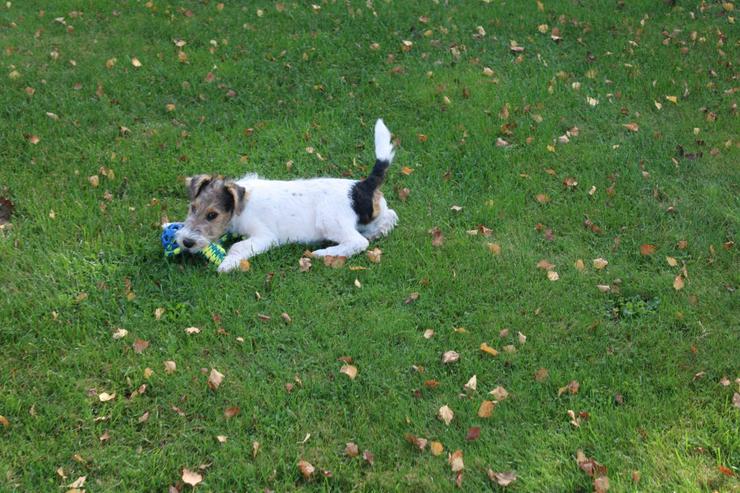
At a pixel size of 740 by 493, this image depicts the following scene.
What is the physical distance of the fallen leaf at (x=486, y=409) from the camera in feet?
15.9

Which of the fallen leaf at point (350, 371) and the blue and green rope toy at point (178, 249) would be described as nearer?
the fallen leaf at point (350, 371)

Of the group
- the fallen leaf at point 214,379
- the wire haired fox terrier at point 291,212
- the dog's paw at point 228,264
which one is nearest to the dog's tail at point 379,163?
the wire haired fox terrier at point 291,212

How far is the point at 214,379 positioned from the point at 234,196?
5.93 feet

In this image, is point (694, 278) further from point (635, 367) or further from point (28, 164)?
point (28, 164)

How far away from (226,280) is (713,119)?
623 cm

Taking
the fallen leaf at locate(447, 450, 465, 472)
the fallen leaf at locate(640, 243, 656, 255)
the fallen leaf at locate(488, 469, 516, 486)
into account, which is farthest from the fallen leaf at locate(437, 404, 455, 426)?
the fallen leaf at locate(640, 243, 656, 255)

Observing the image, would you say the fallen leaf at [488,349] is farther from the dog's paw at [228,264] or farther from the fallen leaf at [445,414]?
the dog's paw at [228,264]

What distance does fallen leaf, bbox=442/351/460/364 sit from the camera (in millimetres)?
5320

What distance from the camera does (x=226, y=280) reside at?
235 inches

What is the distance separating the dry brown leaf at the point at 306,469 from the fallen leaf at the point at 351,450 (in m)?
0.24

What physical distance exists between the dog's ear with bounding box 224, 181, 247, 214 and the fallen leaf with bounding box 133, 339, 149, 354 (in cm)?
147

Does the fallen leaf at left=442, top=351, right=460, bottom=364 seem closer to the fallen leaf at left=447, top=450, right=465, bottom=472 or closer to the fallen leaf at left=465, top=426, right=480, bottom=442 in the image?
the fallen leaf at left=465, top=426, right=480, bottom=442

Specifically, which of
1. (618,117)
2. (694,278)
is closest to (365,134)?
(618,117)

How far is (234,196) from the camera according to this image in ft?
20.5
